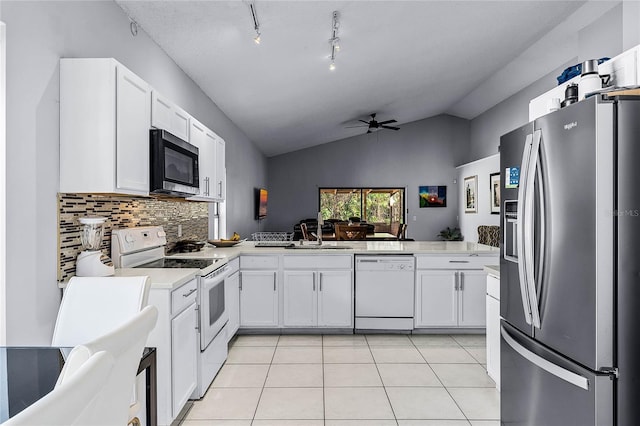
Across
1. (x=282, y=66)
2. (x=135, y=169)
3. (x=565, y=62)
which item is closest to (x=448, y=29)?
(x=282, y=66)

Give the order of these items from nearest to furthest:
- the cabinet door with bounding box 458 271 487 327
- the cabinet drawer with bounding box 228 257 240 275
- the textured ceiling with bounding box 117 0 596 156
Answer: the textured ceiling with bounding box 117 0 596 156 → the cabinet drawer with bounding box 228 257 240 275 → the cabinet door with bounding box 458 271 487 327

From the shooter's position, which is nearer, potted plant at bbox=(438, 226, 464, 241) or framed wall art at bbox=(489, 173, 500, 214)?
framed wall art at bbox=(489, 173, 500, 214)

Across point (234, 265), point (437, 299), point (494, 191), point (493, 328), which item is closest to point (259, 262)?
point (234, 265)

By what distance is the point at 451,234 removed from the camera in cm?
977

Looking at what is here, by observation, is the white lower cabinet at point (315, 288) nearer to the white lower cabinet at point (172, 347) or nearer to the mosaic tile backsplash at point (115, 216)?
the mosaic tile backsplash at point (115, 216)

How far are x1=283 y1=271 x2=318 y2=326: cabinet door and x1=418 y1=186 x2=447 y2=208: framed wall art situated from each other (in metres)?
6.71

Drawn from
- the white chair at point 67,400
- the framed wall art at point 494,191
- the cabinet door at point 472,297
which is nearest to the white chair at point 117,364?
the white chair at point 67,400

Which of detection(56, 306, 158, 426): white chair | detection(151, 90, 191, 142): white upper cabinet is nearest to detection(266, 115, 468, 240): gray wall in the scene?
detection(151, 90, 191, 142): white upper cabinet

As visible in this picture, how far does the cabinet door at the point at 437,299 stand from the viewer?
156 inches

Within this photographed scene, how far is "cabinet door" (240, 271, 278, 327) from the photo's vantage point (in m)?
3.96

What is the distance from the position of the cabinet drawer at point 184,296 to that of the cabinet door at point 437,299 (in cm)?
228

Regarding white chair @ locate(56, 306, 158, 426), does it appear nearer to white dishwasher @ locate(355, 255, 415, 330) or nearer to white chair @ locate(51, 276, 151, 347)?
white chair @ locate(51, 276, 151, 347)

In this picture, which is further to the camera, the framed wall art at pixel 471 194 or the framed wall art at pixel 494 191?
the framed wall art at pixel 471 194

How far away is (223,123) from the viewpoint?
5340mm
